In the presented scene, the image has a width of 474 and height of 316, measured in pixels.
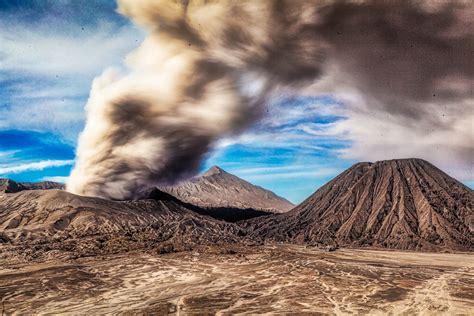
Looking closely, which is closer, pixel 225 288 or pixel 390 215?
pixel 225 288

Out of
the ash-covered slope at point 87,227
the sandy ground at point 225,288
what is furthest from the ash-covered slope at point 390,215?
the sandy ground at point 225,288

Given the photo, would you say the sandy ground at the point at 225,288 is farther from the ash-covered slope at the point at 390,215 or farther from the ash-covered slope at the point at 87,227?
the ash-covered slope at the point at 390,215

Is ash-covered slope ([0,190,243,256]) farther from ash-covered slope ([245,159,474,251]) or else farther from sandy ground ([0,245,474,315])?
ash-covered slope ([245,159,474,251])

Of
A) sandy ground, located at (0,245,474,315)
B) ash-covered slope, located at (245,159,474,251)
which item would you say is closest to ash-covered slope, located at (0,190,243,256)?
sandy ground, located at (0,245,474,315)

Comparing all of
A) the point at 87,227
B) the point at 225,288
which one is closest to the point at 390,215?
the point at 87,227

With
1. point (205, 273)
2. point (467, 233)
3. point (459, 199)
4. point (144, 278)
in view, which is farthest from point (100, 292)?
point (459, 199)

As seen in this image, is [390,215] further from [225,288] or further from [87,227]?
[225,288]

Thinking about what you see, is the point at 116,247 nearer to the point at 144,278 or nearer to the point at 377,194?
the point at 144,278
